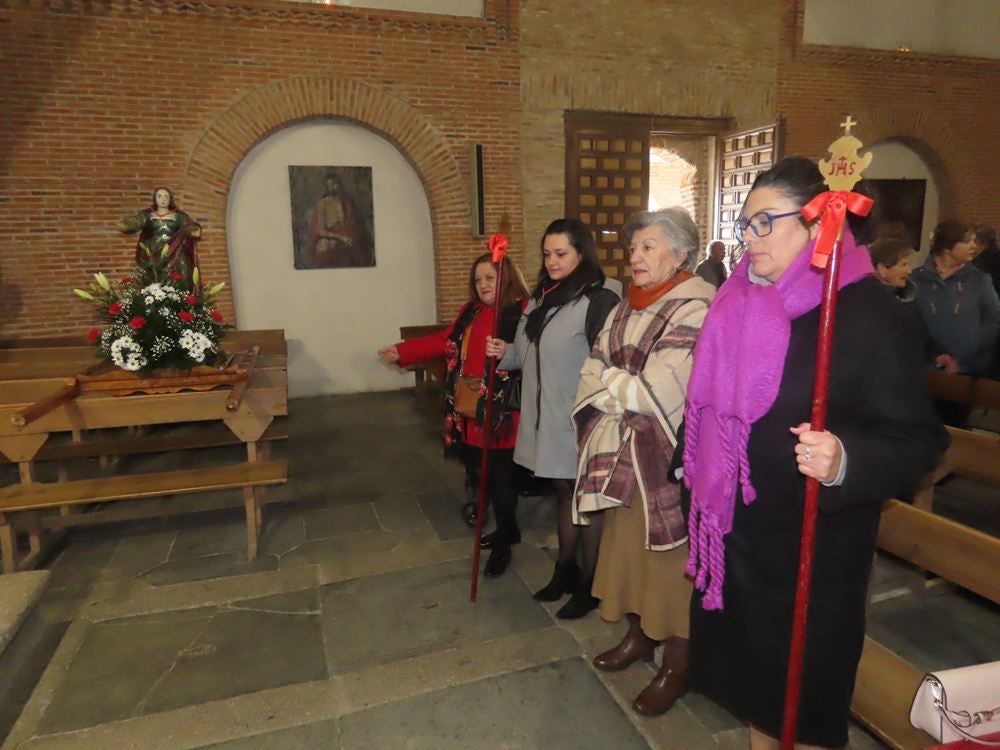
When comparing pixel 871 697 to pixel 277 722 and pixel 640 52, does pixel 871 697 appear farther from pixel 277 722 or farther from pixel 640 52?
pixel 640 52

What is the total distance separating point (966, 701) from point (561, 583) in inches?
70.8

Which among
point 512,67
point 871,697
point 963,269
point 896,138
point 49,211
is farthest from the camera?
point 896,138

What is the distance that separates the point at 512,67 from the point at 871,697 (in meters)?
7.57

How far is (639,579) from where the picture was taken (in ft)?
7.61

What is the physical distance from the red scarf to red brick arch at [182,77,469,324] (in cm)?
592

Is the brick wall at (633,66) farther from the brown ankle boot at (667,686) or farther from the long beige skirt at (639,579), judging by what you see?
the brown ankle boot at (667,686)

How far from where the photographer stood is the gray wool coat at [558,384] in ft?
9.13

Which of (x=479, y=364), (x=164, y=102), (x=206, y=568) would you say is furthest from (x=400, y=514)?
(x=164, y=102)

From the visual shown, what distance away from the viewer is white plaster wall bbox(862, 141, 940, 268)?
978 centimetres

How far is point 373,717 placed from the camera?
2.39m

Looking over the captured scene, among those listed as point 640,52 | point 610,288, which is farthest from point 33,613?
point 640,52

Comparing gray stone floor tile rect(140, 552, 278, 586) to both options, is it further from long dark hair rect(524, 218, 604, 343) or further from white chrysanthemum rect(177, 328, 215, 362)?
long dark hair rect(524, 218, 604, 343)

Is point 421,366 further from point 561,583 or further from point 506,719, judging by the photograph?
point 506,719

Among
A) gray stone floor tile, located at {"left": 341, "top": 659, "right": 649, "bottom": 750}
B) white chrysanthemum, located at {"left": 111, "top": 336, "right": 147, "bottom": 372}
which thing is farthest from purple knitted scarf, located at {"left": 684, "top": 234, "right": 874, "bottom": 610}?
white chrysanthemum, located at {"left": 111, "top": 336, "right": 147, "bottom": 372}
